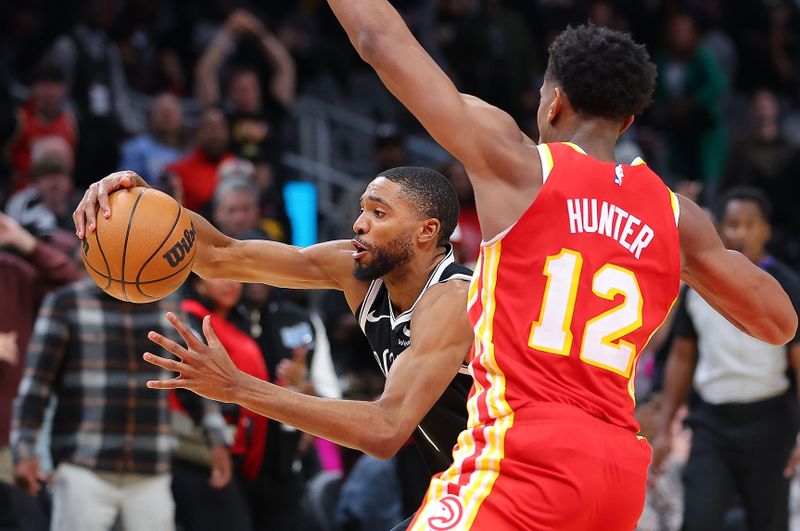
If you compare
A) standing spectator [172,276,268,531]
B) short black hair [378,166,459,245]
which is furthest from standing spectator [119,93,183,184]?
short black hair [378,166,459,245]

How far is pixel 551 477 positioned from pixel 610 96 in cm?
110

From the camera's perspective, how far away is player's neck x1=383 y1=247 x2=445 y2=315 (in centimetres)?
458

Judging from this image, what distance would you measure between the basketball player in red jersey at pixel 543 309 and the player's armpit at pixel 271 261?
4.27 ft

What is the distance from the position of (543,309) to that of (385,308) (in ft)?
4.10

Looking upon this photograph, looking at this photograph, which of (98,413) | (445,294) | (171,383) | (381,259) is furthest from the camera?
(98,413)

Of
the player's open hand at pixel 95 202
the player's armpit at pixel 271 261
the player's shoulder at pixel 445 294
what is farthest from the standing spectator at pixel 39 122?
the player's shoulder at pixel 445 294

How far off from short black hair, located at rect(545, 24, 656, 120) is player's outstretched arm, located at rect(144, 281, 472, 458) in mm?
853

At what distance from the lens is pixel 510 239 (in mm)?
3455

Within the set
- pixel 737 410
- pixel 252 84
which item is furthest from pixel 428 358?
pixel 252 84

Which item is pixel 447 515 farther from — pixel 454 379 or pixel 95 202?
pixel 95 202

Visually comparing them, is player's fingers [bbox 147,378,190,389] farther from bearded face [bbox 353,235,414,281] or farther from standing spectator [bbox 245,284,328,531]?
standing spectator [bbox 245,284,328,531]

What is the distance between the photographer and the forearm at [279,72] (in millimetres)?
11672

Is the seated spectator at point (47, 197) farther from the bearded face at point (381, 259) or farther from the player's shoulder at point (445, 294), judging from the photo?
the player's shoulder at point (445, 294)

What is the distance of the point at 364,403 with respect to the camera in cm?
370
